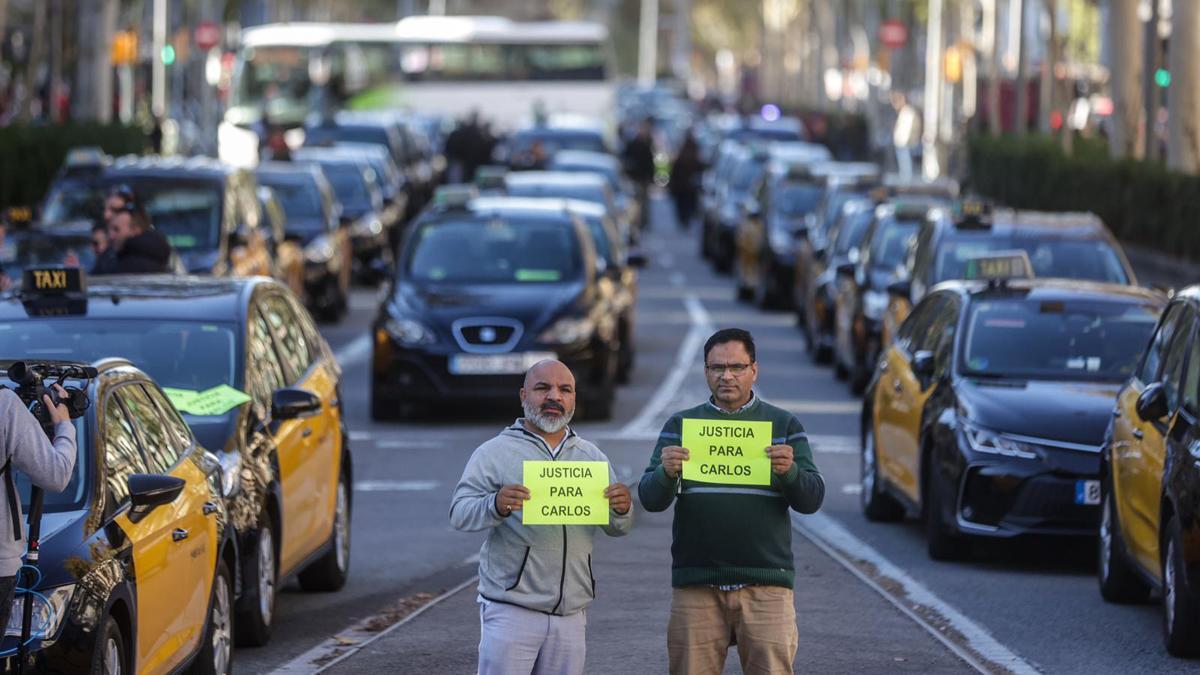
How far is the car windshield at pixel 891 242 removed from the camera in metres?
24.6

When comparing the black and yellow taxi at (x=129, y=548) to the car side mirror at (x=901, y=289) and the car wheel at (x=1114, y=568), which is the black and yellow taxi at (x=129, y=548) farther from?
the car side mirror at (x=901, y=289)

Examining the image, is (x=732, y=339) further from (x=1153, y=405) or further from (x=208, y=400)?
(x=1153, y=405)

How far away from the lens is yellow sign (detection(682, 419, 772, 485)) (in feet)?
25.6

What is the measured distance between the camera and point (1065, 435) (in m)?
13.8

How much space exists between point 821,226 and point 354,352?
7.16m

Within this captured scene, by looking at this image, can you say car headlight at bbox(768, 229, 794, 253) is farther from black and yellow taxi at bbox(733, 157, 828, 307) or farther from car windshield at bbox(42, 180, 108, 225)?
car windshield at bbox(42, 180, 108, 225)

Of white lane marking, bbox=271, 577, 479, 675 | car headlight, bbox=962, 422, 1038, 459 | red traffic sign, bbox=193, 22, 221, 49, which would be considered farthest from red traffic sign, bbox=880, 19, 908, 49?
white lane marking, bbox=271, 577, 479, 675

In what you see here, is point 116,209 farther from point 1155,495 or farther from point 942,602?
point 1155,495

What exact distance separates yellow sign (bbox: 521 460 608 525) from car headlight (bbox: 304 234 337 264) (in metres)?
22.8

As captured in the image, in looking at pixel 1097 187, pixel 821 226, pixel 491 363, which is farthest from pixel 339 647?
pixel 1097 187

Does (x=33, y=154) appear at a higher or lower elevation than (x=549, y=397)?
lower

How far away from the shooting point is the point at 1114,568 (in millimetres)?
12523

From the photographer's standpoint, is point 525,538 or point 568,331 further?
point 568,331

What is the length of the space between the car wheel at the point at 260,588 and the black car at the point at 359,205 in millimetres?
24507
